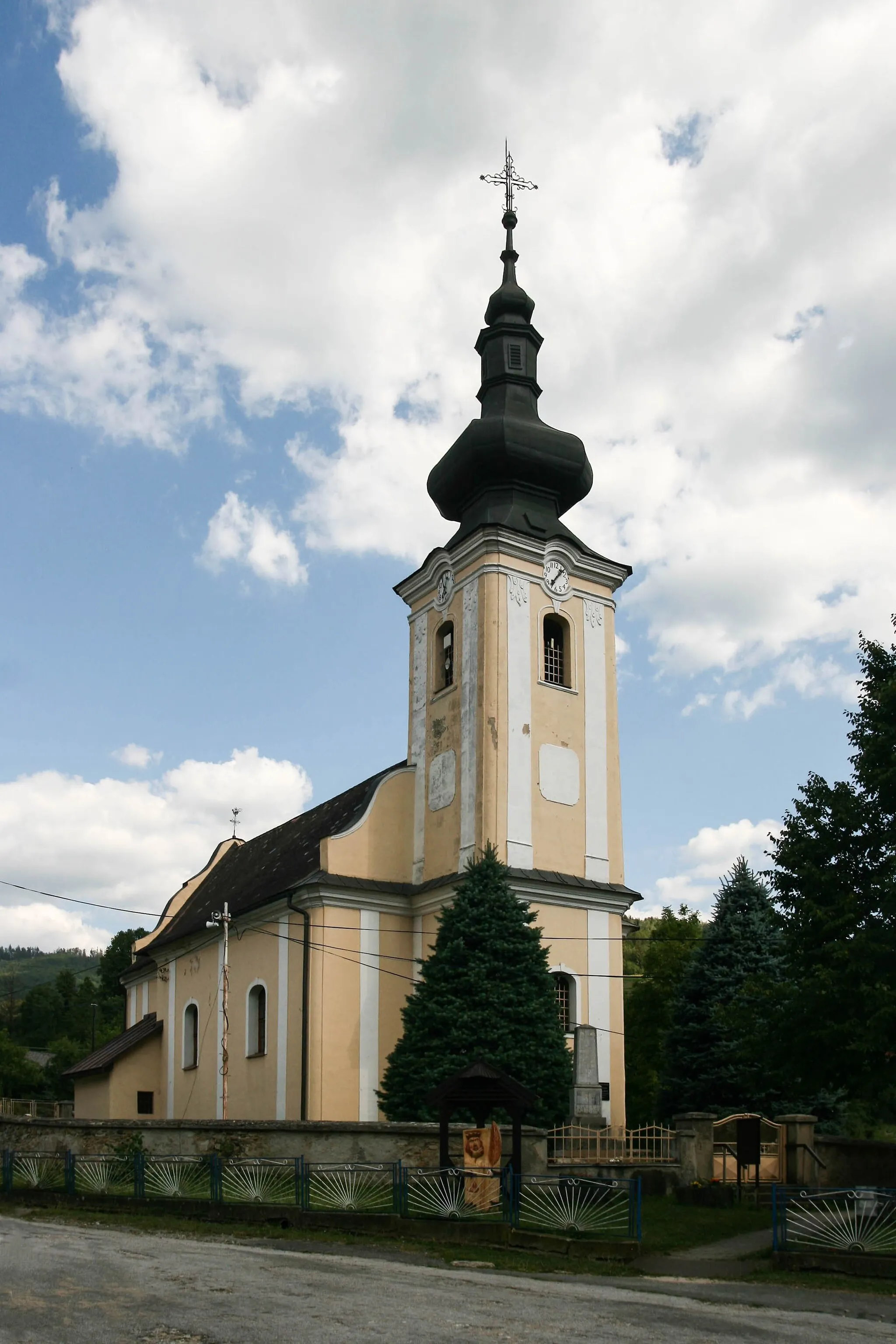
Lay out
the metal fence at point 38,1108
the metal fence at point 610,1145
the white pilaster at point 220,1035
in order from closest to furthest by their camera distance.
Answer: the metal fence at point 610,1145, the white pilaster at point 220,1035, the metal fence at point 38,1108

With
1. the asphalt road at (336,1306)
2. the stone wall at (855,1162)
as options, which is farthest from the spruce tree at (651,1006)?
the asphalt road at (336,1306)

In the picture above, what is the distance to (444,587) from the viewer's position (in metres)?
31.2

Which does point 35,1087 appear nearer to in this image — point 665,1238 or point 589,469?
point 589,469

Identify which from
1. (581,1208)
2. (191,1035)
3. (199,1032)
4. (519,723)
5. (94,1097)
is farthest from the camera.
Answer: (94,1097)

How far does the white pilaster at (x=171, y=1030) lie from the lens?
3650 centimetres

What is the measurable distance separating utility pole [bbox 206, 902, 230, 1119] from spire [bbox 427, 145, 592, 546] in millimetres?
10161

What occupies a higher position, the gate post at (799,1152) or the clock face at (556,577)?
the clock face at (556,577)

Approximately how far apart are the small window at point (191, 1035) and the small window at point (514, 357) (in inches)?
733

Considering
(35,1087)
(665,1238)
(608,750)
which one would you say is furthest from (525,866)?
(35,1087)

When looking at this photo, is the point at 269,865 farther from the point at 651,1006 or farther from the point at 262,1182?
the point at 262,1182

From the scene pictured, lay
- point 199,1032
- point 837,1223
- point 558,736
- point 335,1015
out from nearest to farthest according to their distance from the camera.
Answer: point 837,1223 < point 335,1015 < point 558,736 < point 199,1032

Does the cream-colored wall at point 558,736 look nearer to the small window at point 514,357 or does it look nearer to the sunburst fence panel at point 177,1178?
the small window at point 514,357

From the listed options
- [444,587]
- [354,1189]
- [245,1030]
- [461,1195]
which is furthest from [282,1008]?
[461,1195]

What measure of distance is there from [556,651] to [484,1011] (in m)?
9.63
